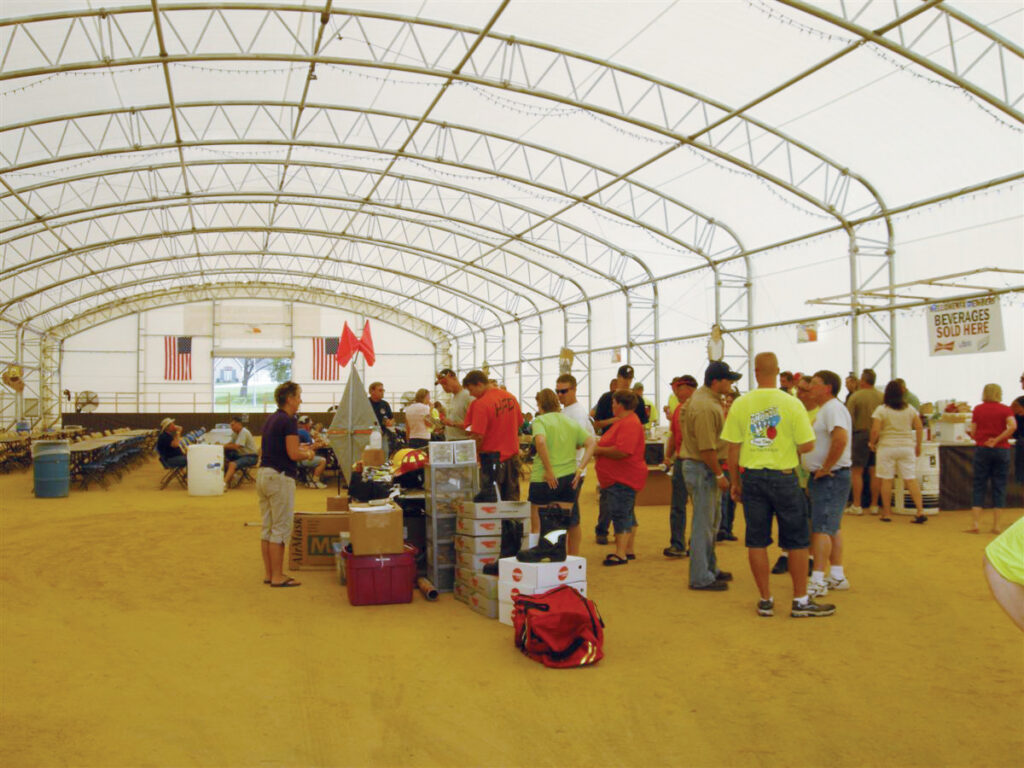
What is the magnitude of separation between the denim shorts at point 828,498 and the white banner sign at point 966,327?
665 centimetres

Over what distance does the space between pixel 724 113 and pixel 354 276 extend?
20.0 meters

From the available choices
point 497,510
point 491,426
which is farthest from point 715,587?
point 491,426

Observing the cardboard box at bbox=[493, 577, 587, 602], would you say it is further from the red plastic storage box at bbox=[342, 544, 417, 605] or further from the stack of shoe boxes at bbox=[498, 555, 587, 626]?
the red plastic storage box at bbox=[342, 544, 417, 605]

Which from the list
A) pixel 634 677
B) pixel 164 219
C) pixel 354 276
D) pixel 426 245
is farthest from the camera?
pixel 354 276

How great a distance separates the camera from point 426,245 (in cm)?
2423

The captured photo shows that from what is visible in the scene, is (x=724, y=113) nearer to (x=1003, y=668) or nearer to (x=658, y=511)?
(x=658, y=511)

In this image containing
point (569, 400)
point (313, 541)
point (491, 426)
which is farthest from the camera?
point (569, 400)

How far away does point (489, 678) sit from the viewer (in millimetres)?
3961

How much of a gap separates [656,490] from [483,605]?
5.98 m

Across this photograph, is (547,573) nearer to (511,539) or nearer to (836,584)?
(511,539)

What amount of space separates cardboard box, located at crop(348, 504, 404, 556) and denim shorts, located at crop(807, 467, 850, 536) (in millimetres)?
2685

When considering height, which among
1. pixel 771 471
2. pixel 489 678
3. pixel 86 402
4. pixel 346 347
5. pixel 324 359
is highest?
pixel 324 359

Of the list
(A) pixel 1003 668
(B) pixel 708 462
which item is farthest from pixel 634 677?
(B) pixel 708 462

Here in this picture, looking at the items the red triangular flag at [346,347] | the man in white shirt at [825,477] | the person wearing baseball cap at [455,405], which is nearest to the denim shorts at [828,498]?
the man in white shirt at [825,477]
